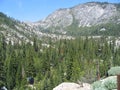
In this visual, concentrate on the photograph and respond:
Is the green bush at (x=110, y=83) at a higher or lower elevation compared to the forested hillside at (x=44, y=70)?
higher

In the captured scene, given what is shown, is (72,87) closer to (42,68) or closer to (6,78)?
(6,78)

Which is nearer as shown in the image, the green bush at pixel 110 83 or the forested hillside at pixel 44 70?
the green bush at pixel 110 83

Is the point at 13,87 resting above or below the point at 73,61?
below

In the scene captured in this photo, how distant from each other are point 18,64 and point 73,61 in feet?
84.0

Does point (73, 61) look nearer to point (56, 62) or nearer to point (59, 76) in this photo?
point (59, 76)

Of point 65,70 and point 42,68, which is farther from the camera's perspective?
point 42,68

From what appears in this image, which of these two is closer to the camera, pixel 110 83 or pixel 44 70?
pixel 110 83

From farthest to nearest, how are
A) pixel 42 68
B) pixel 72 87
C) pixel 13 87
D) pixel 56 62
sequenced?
pixel 56 62, pixel 42 68, pixel 13 87, pixel 72 87

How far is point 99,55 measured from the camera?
18725 cm

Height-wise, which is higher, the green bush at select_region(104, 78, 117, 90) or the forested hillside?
the green bush at select_region(104, 78, 117, 90)

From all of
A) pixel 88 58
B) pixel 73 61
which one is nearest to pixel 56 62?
pixel 88 58

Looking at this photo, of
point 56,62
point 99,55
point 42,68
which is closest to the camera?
point 42,68

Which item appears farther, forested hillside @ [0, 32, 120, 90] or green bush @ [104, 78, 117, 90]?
forested hillside @ [0, 32, 120, 90]

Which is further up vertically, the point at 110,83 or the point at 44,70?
the point at 110,83
